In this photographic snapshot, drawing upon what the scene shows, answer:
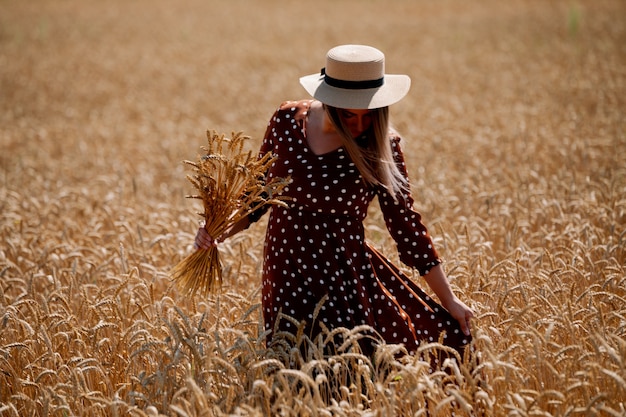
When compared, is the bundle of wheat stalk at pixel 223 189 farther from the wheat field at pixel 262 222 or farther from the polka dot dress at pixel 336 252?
the wheat field at pixel 262 222

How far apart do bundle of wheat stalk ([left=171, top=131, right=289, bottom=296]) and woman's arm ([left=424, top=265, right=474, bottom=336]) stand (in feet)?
2.52

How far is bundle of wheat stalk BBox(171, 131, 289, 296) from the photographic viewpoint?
3.08 meters

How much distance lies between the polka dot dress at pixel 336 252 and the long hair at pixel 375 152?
11cm

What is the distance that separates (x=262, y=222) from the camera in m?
5.68

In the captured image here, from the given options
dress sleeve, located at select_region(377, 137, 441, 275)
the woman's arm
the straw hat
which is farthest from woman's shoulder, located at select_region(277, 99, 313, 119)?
the woman's arm

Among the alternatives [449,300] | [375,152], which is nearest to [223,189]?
[375,152]

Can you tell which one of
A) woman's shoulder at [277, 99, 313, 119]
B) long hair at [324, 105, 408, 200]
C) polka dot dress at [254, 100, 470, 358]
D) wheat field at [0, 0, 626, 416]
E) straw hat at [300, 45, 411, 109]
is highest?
straw hat at [300, 45, 411, 109]

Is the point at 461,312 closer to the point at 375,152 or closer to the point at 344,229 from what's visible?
the point at 344,229

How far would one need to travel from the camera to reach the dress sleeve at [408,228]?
122 inches

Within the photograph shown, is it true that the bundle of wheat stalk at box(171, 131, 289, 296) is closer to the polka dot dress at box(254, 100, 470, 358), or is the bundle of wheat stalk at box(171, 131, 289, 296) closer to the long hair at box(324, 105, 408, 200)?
the polka dot dress at box(254, 100, 470, 358)

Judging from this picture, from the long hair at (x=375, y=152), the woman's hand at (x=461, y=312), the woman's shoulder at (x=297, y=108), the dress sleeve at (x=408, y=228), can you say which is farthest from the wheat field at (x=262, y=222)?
the woman's shoulder at (x=297, y=108)

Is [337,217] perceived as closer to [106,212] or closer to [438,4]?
[106,212]

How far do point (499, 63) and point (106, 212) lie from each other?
Result: 9039 mm

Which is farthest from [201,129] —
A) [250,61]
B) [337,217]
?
[337,217]
